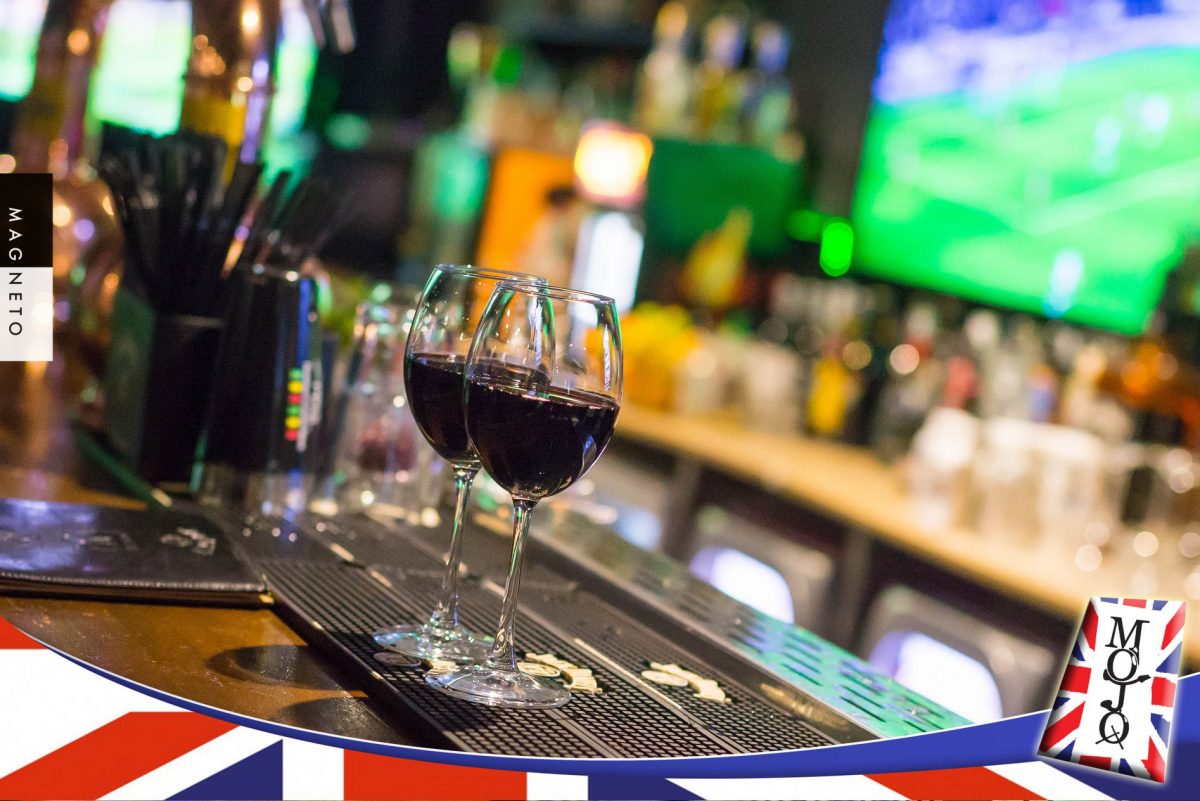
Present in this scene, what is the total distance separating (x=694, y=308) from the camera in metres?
3.67

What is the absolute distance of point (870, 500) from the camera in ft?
8.15

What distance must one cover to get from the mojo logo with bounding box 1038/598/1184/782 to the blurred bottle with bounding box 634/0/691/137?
3.01 metres

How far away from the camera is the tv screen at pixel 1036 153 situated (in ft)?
8.49

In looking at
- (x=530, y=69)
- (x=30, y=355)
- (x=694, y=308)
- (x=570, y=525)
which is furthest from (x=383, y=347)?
(x=530, y=69)

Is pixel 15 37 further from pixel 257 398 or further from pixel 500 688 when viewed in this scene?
pixel 500 688

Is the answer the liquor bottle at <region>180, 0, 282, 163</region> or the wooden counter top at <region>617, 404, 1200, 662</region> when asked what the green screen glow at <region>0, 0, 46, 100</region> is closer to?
the liquor bottle at <region>180, 0, 282, 163</region>

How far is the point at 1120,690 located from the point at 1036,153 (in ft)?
7.68

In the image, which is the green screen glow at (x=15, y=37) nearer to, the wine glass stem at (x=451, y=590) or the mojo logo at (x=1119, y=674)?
the wine glass stem at (x=451, y=590)

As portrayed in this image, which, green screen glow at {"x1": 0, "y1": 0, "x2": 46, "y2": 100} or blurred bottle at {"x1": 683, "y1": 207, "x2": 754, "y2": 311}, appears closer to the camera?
green screen glow at {"x1": 0, "y1": 0, "x2": 46, "y2": 100}

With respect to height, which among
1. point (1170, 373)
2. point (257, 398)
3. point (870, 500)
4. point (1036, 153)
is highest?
point (1036, 153)

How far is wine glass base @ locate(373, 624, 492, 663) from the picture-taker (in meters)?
0.83

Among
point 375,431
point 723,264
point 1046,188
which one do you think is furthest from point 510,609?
point 723,264

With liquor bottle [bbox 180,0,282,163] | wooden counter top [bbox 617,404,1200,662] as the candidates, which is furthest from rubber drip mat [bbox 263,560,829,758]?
wooden counter top [bbox 617,404,1200,662]

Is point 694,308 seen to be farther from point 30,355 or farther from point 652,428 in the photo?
point 30,355
